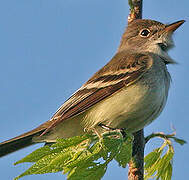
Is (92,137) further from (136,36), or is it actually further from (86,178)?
(136,36)

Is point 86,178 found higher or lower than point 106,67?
lower

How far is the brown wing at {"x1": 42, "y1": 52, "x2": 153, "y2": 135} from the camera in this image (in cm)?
631

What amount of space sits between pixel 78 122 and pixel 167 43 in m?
2.64

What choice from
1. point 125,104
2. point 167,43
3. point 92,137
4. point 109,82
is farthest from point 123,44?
point 92,137

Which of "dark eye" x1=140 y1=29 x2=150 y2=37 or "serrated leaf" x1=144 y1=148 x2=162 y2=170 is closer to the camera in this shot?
"serrated leaf" x1=144 y1=148 x2=162 y2=170

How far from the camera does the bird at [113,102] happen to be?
6117 mm

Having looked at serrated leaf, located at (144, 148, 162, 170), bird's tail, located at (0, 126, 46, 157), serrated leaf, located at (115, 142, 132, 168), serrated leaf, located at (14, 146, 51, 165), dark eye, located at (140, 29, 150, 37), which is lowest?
serrated leaf, located at (115, 142, 132, 168)

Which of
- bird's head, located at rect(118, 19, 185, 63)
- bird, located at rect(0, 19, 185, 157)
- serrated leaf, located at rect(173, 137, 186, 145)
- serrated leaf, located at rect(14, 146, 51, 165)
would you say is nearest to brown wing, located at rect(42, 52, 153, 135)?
bird, located at rect(0, 19, 185, 157)

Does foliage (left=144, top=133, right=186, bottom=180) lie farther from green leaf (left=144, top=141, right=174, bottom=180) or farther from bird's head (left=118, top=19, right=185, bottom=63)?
bird's head (left=118, top=19, right=185, bottom=63)

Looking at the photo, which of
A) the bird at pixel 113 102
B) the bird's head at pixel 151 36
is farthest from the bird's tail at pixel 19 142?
the bird's head at pixel 151 36

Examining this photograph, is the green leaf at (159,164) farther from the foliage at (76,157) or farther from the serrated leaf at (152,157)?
the foliage at (76,157)

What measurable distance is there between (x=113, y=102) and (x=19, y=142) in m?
1.81

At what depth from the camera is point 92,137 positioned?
4.04 m

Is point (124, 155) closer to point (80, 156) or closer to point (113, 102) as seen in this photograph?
point (80, 156)
